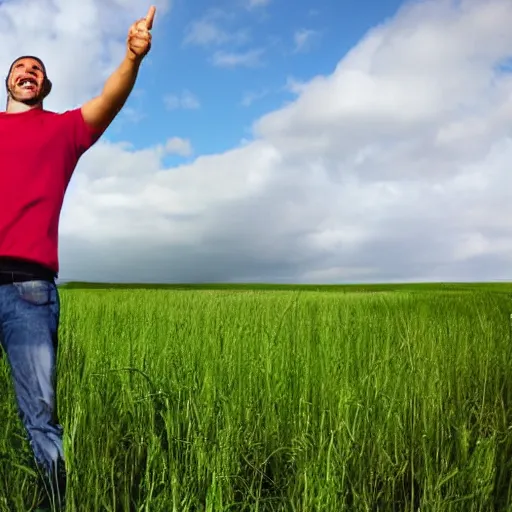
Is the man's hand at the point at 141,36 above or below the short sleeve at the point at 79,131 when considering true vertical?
above

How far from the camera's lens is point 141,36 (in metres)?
2.30

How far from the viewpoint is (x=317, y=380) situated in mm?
3342

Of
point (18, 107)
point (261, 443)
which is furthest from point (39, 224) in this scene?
point (261, 443)

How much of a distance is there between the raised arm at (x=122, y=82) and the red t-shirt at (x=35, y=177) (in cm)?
6

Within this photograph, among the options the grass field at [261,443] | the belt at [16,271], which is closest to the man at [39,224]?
the belt at [16,271]

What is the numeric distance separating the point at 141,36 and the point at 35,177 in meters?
0.72

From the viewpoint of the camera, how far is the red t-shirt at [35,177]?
2.22 meters

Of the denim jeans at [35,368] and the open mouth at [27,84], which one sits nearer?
the denim jeans at [35,368]

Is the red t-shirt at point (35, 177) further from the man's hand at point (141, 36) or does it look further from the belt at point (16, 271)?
the man's hand at point (141, 36)

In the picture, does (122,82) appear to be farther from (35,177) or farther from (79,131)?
(35,177)

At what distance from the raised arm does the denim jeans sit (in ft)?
2.60

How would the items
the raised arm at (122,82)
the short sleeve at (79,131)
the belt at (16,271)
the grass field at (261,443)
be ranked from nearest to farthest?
the grass field at (261,443) → the belt at (16,271) → the raised arm at (122,82) → the short sleeve at (79,131)

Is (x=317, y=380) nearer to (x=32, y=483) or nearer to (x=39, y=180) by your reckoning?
(x=32, y=483)

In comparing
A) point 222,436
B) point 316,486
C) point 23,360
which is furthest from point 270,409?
point 23,360
